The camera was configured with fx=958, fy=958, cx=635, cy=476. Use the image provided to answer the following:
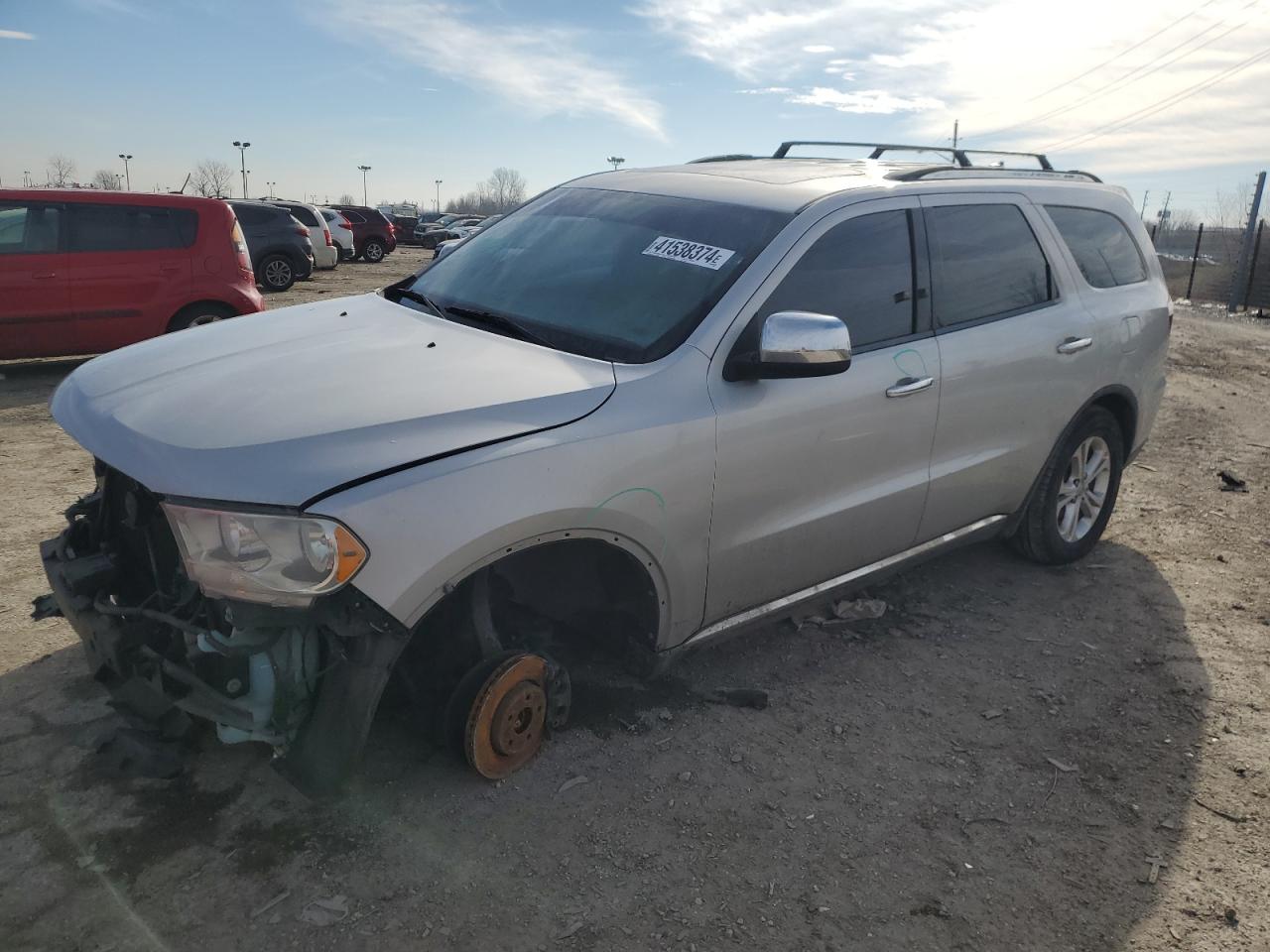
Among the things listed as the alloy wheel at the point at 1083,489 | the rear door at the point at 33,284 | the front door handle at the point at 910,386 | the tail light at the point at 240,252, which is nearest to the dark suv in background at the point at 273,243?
the tail light at the point at 240,252

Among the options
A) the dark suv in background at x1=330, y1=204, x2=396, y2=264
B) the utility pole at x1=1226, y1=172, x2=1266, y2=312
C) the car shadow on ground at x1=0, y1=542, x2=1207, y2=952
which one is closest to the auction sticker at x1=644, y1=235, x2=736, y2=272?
the car shadow on ground at x1=0, y1=542, x2=1207, y2=952

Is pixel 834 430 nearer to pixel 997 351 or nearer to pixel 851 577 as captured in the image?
pixel 851 577

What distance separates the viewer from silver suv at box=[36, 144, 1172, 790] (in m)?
2.34

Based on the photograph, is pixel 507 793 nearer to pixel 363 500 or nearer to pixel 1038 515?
pixel 363 500

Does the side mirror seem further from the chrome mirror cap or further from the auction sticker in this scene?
the auction sticker

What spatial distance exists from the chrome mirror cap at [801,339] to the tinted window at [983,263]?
1028 millimetres

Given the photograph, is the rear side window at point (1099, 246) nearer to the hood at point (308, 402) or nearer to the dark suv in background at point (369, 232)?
the hood at point (308, 402)

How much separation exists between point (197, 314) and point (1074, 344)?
790 cm

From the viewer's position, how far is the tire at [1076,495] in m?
4.50

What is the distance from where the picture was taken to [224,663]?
96.3 inches

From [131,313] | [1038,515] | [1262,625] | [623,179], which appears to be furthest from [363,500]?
[131,313]

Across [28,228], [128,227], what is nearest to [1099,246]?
[128,227]

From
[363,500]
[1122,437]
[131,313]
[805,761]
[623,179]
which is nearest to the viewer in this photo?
[363,500]

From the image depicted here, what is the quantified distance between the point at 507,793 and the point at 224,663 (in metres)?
0.90
